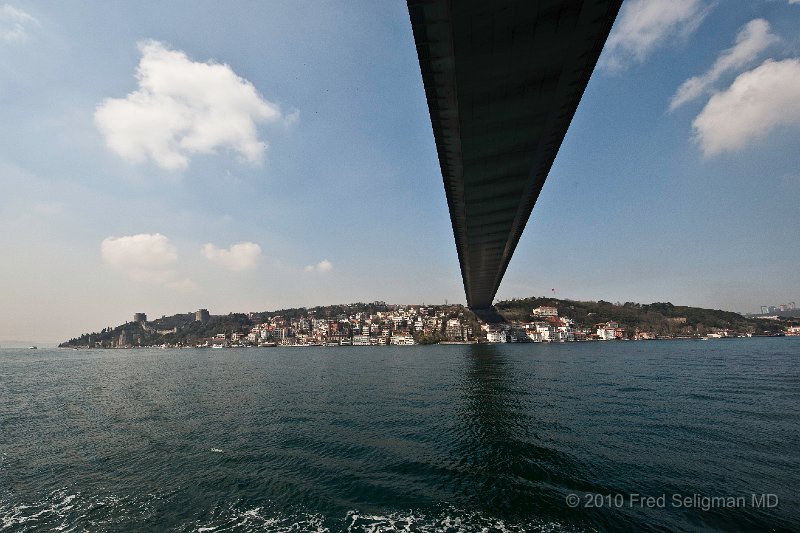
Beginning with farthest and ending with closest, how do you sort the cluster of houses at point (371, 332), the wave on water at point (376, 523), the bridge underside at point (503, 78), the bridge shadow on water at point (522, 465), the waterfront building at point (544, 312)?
the waterfront building at point (544, 312), the cluster of houses at point (371, 332), the bridge underside at point (503, 78), the bridge shadow on water at point (522, 465), the wave on water at point (376, 523)

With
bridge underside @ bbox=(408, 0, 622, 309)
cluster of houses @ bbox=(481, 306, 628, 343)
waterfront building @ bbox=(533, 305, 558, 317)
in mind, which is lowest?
cluster of houses @ bbox=(481, 306, 628, 343)

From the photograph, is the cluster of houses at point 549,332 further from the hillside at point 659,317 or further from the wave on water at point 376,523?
the wave on water at point 376,523

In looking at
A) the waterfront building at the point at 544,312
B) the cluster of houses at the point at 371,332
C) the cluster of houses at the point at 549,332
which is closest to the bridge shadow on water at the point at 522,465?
the cluster of houses at the point at 549,332

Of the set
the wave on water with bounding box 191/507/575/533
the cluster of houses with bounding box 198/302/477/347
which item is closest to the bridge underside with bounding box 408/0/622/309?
the wave on water with bounding box 191/507/575/533

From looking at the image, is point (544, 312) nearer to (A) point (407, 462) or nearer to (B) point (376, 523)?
(A) point (407, 462)

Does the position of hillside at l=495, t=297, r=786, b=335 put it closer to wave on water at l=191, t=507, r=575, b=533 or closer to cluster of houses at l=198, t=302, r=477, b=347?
cluster of houses at l=198, t=302, r=477, b=347

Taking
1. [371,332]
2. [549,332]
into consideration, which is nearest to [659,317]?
[549,332]

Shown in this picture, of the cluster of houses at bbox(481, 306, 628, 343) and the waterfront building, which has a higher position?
the waterfront building

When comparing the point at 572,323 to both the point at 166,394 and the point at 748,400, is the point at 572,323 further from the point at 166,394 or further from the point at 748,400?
the point at 166,394
